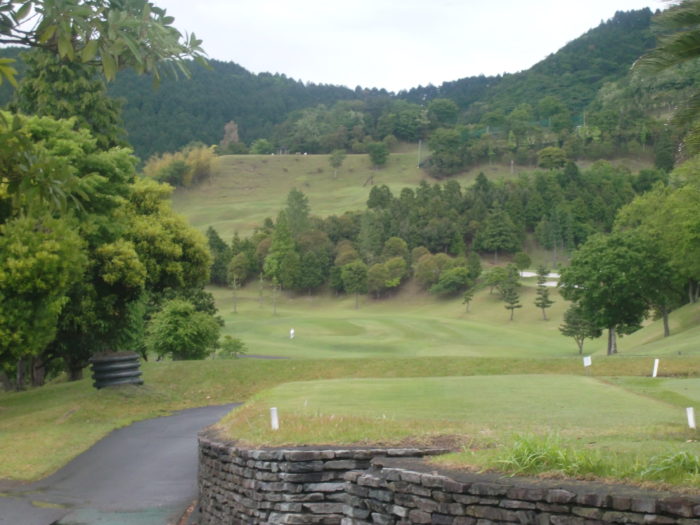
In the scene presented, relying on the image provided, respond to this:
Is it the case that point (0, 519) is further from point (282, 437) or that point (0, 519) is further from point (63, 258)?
point (63, 258)

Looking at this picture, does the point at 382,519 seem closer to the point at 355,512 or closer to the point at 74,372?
the point at 355,512

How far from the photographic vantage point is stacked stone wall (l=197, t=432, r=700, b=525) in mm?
6375

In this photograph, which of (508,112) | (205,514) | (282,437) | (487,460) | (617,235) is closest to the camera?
(487,460)

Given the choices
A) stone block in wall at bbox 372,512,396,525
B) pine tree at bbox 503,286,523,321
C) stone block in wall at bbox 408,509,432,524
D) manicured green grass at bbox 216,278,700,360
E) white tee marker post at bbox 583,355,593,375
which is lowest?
manicured green grass at bbox 216,278,700,360

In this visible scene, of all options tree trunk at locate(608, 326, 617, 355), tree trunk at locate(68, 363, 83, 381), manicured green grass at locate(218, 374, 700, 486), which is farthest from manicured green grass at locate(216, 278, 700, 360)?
tree trunk at locate(68, 363, 83, 381)

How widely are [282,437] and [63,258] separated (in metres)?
12.1

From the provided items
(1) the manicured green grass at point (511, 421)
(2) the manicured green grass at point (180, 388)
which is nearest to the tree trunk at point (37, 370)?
(2) the manicured green grass at point (180, 388)

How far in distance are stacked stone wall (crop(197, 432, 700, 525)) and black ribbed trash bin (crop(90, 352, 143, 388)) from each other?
42.8ft

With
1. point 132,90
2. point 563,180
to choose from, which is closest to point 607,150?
point 563,180

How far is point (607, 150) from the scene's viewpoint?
13212 cm

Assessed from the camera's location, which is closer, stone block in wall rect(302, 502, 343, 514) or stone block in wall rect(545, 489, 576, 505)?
stone block in wall rect(545, 489, 576, 505)

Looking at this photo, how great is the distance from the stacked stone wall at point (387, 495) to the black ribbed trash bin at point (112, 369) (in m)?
13.0

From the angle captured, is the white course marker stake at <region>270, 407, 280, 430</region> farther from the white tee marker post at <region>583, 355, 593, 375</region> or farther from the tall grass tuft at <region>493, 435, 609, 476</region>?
the white tee marker post at <region>583, 355, 593, 375</region>

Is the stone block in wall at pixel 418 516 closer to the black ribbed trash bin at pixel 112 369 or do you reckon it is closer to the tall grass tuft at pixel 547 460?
the tall grass tuft at pixel 547 460
